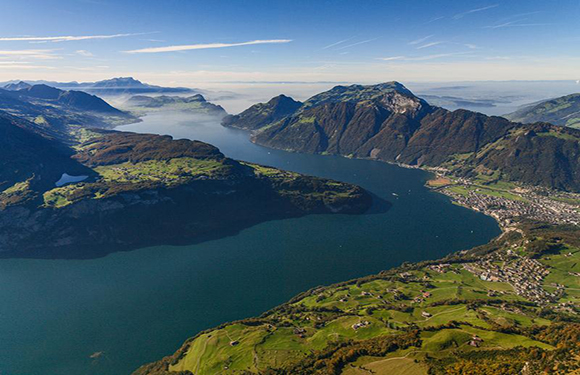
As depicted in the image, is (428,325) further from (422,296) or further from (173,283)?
(173,283)

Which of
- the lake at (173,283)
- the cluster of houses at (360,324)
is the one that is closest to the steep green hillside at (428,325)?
the cluster of houses at (360,324)

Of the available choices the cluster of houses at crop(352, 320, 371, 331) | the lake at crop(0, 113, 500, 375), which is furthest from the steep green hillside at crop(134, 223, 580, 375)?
the lake at crop(0, 113, 500, 375)

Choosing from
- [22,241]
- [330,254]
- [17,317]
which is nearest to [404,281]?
[330,254]

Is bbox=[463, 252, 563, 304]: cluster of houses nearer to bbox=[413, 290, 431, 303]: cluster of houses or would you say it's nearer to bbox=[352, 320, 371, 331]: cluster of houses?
bbox=[413, 290, 431, 303]: cluster of houses

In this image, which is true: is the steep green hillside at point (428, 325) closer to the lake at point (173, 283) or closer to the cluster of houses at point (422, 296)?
the cluster of houses at point (422, 296)

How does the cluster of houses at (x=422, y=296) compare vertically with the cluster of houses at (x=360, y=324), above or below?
below

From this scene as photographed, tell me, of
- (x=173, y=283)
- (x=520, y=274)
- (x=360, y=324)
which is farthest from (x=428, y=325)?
(x=173, y=283)
